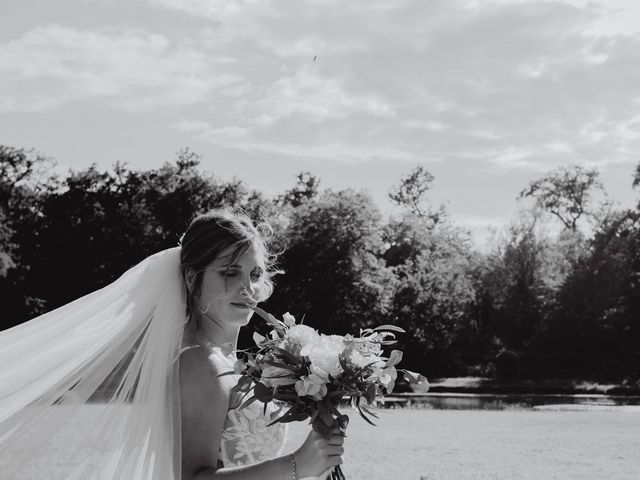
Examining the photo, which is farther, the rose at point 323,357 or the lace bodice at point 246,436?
the lace bodice at point 246,436

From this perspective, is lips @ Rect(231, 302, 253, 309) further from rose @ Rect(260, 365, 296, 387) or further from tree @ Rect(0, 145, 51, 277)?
tree @ Rect(0, 145, 51, 277)

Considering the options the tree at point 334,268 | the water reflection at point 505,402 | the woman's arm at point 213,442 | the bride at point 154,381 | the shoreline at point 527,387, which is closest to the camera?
the woman's arm at point 213,442

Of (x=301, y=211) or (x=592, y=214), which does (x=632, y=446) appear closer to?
(x=301, y=211)

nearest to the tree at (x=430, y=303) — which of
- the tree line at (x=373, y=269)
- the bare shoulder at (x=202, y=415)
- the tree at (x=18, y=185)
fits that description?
the tree line at (x=373, y=269)

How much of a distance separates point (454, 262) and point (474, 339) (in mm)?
6643

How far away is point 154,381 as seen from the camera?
147 inches

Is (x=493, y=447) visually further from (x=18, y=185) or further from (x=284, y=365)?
(x=18, y=185)

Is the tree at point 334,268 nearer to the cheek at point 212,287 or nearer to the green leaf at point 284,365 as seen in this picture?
the cheek at point 212,287

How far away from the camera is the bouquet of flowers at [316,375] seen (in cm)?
363

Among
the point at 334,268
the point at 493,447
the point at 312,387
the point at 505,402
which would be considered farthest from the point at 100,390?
the point at 334,268

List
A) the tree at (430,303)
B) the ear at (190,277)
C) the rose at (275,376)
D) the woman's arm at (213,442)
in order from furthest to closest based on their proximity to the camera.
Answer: the tree at (430,303) < the ear at (190,277) < the rose at (275,376) < the woman's arm at (213,442)

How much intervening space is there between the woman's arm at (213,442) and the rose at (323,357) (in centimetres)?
28

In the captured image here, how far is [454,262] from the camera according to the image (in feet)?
196

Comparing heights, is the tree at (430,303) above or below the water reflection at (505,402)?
above
